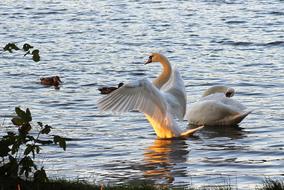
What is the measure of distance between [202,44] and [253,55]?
70.4 inches

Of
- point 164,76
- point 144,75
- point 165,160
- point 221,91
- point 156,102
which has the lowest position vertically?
point 144,75

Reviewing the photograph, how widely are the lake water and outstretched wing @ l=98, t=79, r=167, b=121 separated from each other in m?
0.49

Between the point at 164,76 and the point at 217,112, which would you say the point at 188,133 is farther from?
the point at 164,76

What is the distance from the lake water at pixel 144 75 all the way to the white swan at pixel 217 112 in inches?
8.9

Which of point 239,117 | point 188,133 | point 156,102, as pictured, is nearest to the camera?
point 156,102

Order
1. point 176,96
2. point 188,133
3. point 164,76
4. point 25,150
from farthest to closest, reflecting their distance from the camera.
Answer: point 164,76 → point 176,96 → point 188,133 → point 25,150

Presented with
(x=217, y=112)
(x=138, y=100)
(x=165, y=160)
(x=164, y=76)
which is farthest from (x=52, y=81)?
(x=165, y=160)

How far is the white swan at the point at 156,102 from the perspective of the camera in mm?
12070

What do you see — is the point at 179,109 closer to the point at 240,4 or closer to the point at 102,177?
the point at 102,177

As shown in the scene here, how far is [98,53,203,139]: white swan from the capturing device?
12.1m

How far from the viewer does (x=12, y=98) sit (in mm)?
15602

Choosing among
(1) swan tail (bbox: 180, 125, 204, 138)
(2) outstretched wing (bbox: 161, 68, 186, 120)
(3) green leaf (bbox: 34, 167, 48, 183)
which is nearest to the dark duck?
(2) outstretched wing (bbox: 161, 68, 186, 120)

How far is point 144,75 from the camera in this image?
18.3 metres

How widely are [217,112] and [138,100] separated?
83.9 inches
